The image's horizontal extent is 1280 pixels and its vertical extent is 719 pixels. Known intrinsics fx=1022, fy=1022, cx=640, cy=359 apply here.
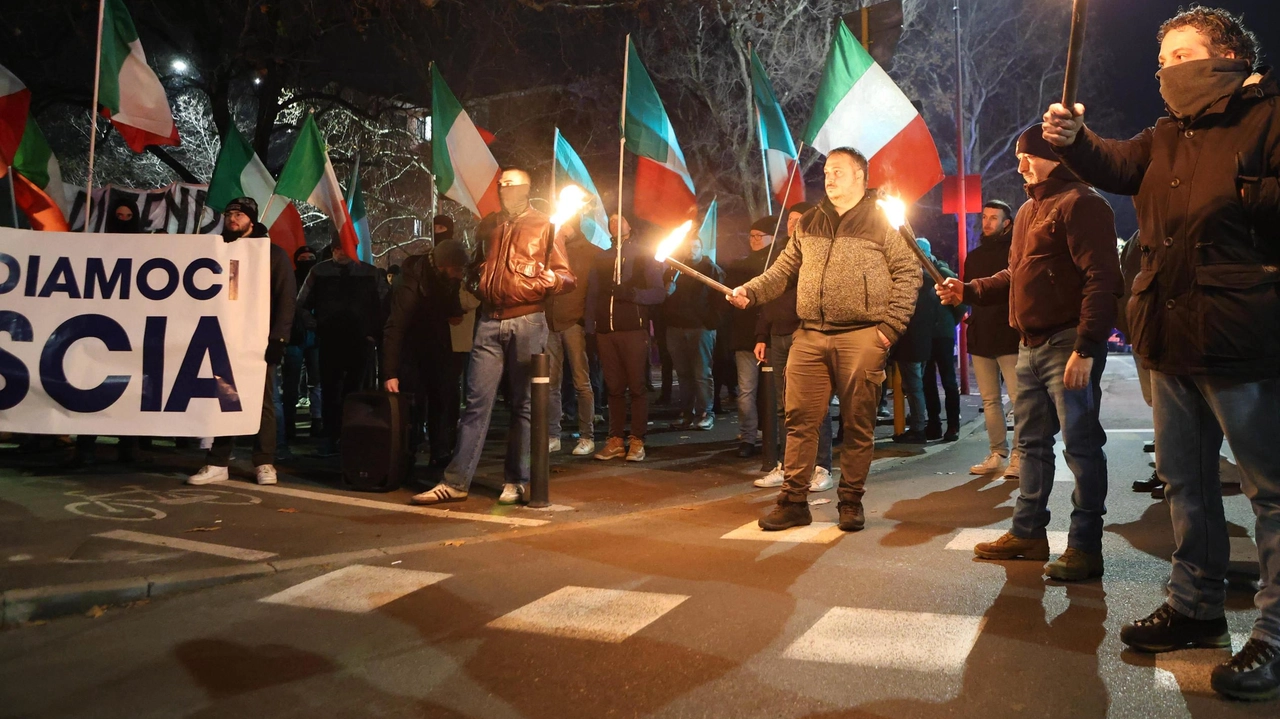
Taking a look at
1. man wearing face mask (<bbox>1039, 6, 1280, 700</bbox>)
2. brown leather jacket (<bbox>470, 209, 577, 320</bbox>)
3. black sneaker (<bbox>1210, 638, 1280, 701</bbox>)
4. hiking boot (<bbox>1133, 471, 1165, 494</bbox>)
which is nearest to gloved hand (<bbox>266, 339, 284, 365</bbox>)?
brown leather jacket (<bbox>470, 209, 577, 320</bbox>)

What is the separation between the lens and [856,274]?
592 centimetres

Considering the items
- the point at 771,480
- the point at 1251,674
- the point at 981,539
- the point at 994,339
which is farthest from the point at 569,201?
the point at 1251,674

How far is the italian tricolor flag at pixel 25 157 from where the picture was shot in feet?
30.6

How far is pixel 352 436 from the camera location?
25.8 feet

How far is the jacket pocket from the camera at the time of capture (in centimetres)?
332

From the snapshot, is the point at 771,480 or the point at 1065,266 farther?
the point at 771,480

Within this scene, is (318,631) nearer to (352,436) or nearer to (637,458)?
(352,436)

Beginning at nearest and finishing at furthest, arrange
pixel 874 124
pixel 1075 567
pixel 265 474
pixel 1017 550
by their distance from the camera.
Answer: pixel 1075 567 → pixel 1017 550 → pixel 265 474 → pixel 874 124

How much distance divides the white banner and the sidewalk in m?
0.60

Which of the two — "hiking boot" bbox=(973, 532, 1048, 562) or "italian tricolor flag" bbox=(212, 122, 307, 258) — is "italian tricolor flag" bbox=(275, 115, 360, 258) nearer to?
"italian tricolor flag" bbox=(212, 122, 307, 258)

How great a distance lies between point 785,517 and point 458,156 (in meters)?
6.66

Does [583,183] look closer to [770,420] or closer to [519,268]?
[770,420]

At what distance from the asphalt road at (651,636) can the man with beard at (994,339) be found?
91.3 inches

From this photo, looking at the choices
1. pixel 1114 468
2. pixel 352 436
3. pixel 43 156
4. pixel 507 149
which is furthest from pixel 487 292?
pixel 507 149
